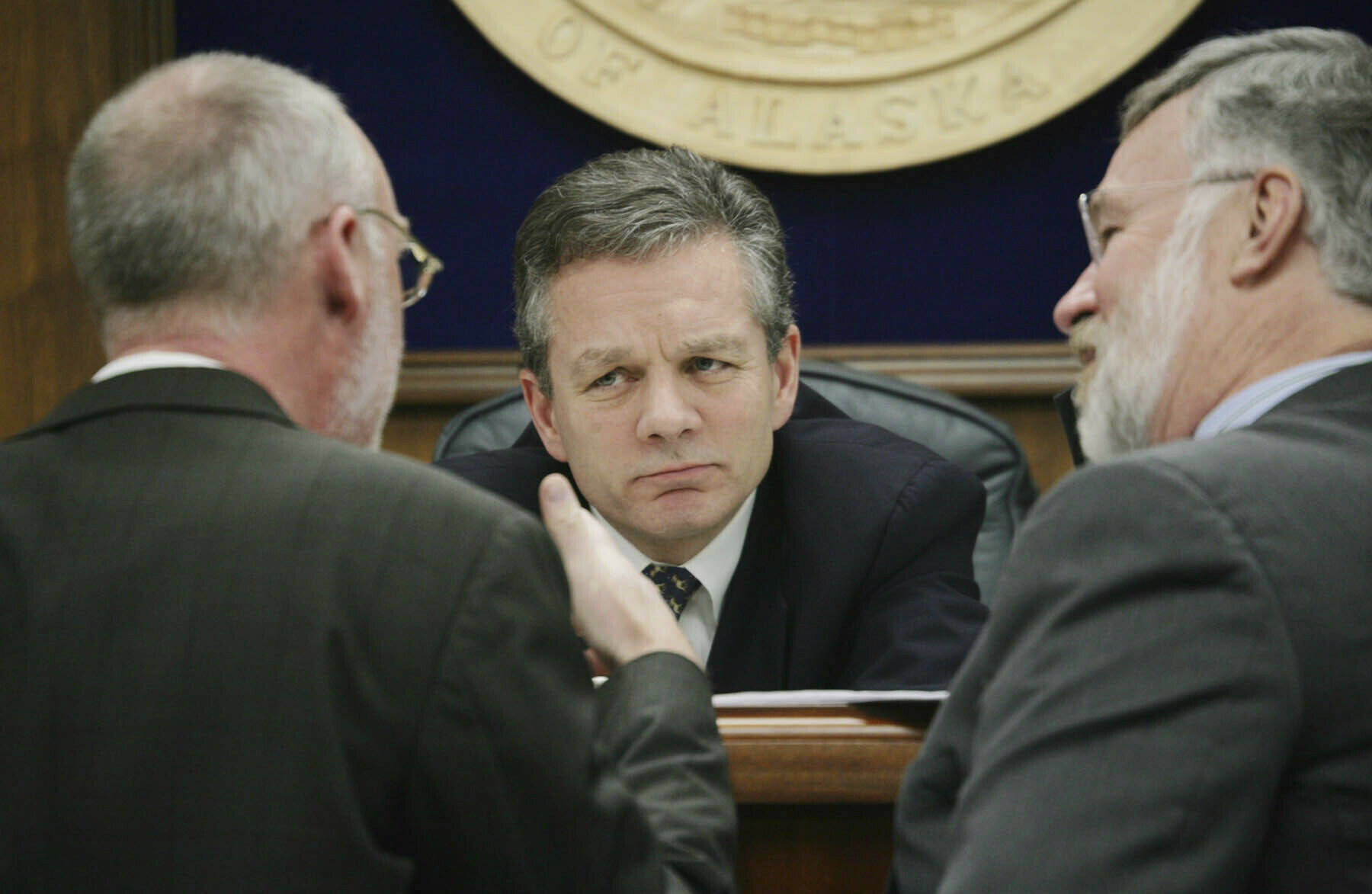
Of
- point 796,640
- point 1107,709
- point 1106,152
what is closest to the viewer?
point 1107,709

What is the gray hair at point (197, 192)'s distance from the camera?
1065 millimetres

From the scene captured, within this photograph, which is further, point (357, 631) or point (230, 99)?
point (230, 99)

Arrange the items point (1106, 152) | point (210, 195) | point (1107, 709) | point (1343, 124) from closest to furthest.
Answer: point (1107, 709) → point (210, 195) → point (1343, 124) → point (1106, 152)

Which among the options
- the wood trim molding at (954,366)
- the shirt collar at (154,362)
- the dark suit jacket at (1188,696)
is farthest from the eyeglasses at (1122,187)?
the wood trim molding at (954,366)

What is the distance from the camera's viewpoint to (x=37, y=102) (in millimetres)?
3000

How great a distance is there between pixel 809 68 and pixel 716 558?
1.28 meters

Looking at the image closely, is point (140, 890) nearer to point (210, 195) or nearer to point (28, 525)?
point (28, 525)

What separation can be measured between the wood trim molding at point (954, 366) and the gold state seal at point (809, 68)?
368 millimetres

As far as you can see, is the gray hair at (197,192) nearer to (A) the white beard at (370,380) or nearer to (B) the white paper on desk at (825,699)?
(A) the white beard at (370,380)

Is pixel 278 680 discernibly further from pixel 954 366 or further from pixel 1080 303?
pixel 954 366

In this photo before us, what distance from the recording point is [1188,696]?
0.91 m

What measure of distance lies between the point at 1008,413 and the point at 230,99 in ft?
7.11

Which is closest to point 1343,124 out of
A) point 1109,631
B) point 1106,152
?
point 1109,631

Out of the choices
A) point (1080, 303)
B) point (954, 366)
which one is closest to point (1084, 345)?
point (1080, 303)
